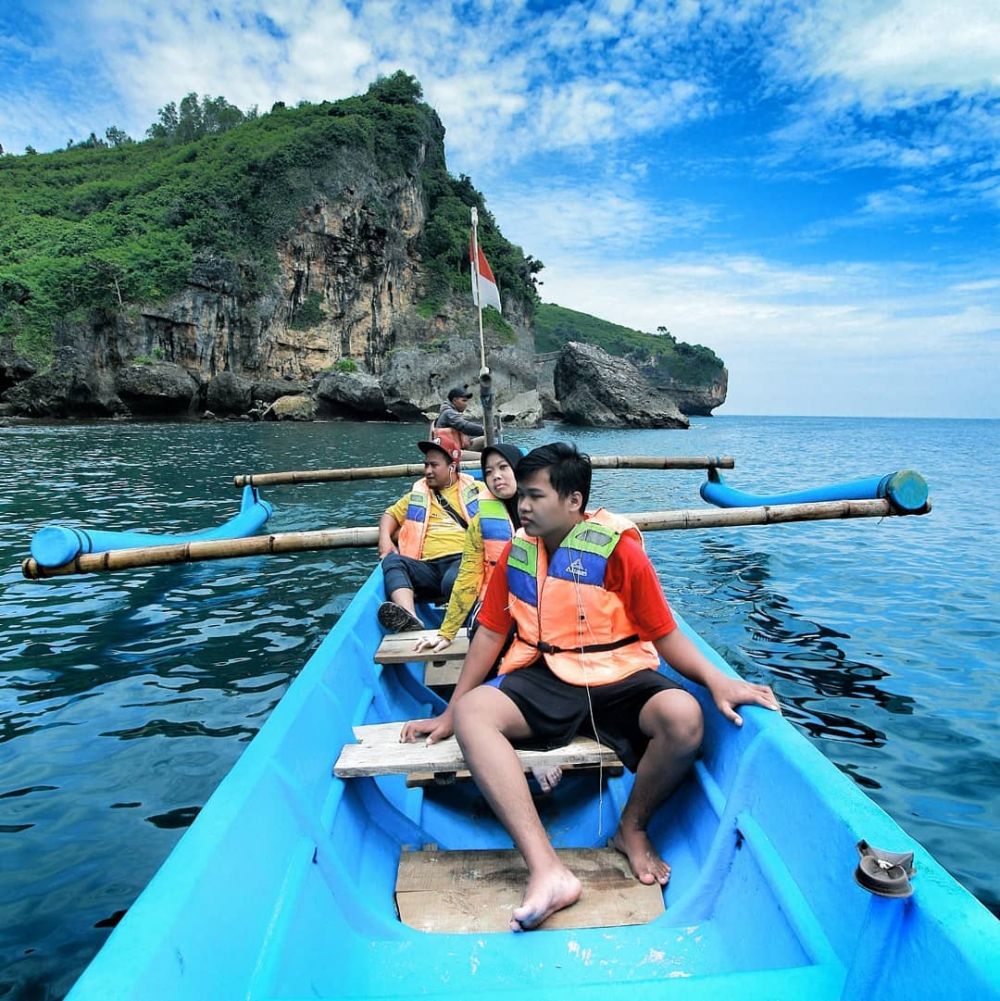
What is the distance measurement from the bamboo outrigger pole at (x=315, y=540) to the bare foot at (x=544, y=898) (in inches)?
159

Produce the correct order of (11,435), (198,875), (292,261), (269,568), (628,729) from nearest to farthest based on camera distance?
(198,875)
(628,729)
(269,568)
(11,435)
(292,261)

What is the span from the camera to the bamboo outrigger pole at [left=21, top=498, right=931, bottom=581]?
18.0 ft

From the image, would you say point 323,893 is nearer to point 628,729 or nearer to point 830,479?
point 628,729

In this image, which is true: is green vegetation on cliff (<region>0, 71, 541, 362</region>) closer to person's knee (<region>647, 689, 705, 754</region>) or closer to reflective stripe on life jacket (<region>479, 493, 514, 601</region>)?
reflective stripe on life jacket (<region>479, 493, 514, 601</region>)

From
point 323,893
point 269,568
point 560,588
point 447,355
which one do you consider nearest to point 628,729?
point 560,588

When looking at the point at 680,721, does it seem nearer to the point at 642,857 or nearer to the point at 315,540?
the point at 642,857

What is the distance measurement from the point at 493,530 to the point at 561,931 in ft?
6.50

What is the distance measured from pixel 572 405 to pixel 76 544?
163ft

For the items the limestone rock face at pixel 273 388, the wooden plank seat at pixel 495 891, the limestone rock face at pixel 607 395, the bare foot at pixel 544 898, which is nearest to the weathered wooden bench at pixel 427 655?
the wooden plank seat at pixel 495 891

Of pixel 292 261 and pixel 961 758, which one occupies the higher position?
pixel 292 261

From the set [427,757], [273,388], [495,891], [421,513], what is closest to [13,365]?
[273,388]

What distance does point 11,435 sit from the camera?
24188 millimetres

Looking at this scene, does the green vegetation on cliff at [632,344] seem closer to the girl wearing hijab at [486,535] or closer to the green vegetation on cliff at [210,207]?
the green vegetation on cliff at [210,207]

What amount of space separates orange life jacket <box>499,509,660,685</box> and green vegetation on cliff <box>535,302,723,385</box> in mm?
83399
